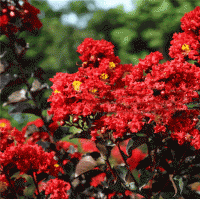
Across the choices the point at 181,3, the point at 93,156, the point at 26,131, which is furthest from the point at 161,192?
the point at 181,3

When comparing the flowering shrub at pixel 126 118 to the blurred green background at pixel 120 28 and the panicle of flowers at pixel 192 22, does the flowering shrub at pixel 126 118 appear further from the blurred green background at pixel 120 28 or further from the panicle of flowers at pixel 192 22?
the blurred green background at pixel 120 28

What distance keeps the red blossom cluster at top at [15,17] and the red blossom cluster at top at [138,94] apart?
39 cm

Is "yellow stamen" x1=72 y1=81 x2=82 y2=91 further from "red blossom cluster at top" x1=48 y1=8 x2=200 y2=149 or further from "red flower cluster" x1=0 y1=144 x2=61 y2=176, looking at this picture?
"red flower cluster" x1=0 y1=144 x2=61 y2=176

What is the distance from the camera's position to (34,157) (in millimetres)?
802

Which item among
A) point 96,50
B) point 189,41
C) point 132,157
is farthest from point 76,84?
point 132,157

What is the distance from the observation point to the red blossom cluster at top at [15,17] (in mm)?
949

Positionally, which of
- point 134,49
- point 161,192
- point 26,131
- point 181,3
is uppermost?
point 181,3

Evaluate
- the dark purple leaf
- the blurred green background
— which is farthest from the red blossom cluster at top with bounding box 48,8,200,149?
the blurred green background

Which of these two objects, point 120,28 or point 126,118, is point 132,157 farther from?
point 120,28

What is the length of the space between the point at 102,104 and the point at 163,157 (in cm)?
32

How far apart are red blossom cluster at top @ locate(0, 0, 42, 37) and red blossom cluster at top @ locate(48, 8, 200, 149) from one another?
39 centimetres

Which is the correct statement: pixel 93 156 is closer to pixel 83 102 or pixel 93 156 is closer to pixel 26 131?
pixel 83 102

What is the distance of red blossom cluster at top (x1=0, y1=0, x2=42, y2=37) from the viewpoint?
949 millimetres

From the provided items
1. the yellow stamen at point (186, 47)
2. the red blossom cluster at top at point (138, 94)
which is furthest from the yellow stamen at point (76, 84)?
the yellow stamen at point (186, 47)
